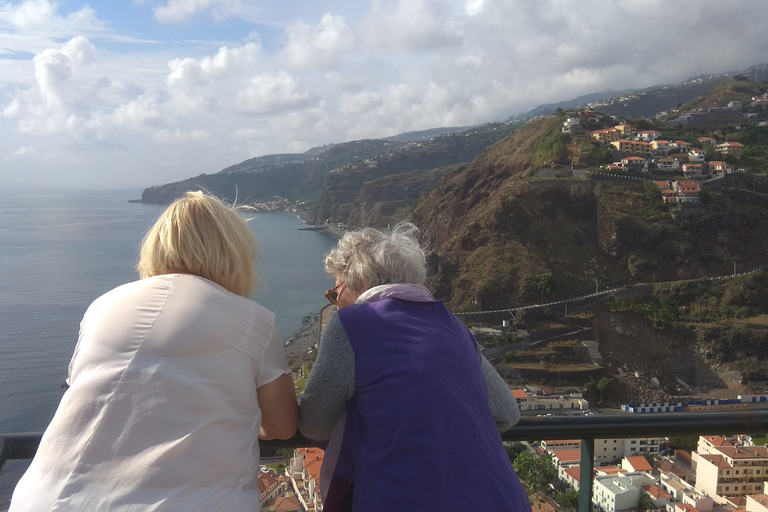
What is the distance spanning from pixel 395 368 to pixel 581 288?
22.6 m

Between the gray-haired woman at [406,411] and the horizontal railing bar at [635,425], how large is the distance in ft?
0.33

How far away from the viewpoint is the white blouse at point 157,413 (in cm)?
89

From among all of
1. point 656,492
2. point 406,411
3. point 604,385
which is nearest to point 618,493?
point 656,492

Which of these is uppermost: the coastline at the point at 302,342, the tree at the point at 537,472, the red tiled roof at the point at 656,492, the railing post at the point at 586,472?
the railing post at the point at 586,472

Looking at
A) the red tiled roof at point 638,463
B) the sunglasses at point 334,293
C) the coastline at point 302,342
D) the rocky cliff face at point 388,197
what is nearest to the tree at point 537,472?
the sunglasses at point 334,293

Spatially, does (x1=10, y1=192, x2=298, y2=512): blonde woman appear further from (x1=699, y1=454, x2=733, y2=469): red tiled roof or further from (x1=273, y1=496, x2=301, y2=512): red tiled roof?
(x1=699, y1=454, x2=733, y2=469): red tiled roof

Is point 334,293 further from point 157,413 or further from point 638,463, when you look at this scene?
point 638,463

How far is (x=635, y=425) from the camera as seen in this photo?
1.27m

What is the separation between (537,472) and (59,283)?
2625 cm

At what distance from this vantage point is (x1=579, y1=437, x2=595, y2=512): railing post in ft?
4.30

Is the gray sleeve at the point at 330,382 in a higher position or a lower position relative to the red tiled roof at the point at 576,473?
higher

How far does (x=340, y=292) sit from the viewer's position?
131 cm

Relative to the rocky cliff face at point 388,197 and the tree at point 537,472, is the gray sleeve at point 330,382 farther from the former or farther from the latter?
the rocky cliff face at point 388,197

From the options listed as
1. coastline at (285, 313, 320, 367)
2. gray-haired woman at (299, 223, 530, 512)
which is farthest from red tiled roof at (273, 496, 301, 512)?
coastline at (285, 313, 320, 367)
